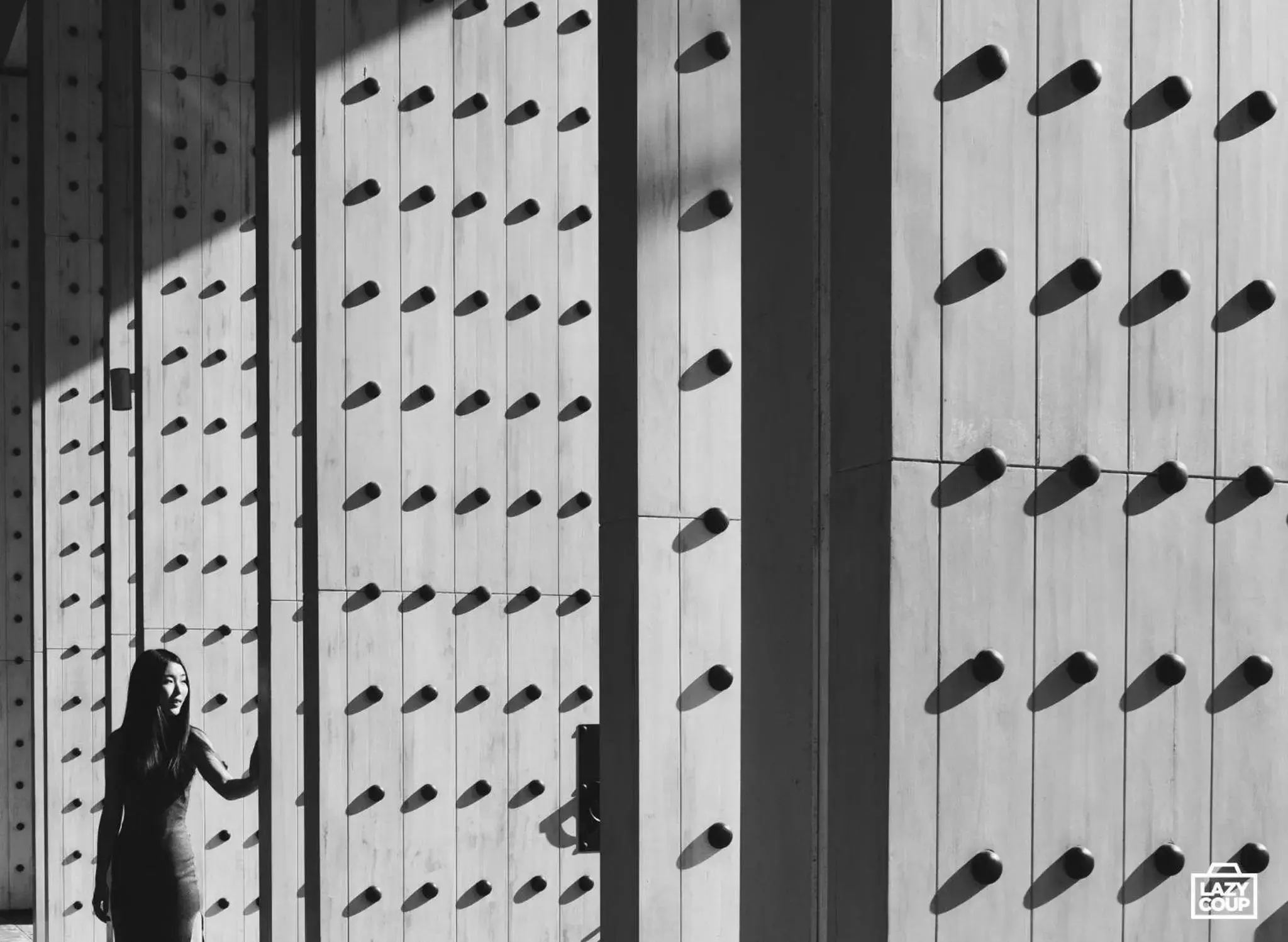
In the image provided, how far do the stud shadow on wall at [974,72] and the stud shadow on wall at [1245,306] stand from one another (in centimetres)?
70

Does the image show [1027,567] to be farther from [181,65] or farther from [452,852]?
[181,65]

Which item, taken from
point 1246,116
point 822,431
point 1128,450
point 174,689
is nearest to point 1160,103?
point 1246,116

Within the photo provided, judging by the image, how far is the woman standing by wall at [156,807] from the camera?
813cm

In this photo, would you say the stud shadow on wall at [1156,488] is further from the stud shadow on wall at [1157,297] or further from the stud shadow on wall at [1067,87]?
the stud shadow on wall at [1067,87]

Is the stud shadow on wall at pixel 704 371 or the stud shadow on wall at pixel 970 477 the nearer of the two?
the stud shadow on wall at pixel 970 477

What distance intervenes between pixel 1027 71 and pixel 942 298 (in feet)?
1.74

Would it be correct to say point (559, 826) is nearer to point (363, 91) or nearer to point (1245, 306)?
point (363, 91)

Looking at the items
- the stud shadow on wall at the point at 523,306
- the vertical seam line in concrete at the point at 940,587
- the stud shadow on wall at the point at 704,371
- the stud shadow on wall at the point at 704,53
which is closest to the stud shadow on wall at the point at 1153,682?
the vertical seam line in concrete at the point at 940,587

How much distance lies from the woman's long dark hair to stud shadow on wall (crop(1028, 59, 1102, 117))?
5.71 metres

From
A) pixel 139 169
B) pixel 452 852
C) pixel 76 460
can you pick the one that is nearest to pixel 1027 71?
pixel 452 852

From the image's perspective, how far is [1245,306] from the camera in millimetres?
3611

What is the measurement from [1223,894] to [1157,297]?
1.24m

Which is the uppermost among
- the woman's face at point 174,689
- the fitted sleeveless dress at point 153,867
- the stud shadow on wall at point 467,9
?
the stud shadow on wall at point 467,9

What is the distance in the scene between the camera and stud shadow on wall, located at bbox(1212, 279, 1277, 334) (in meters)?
A: 3.60
